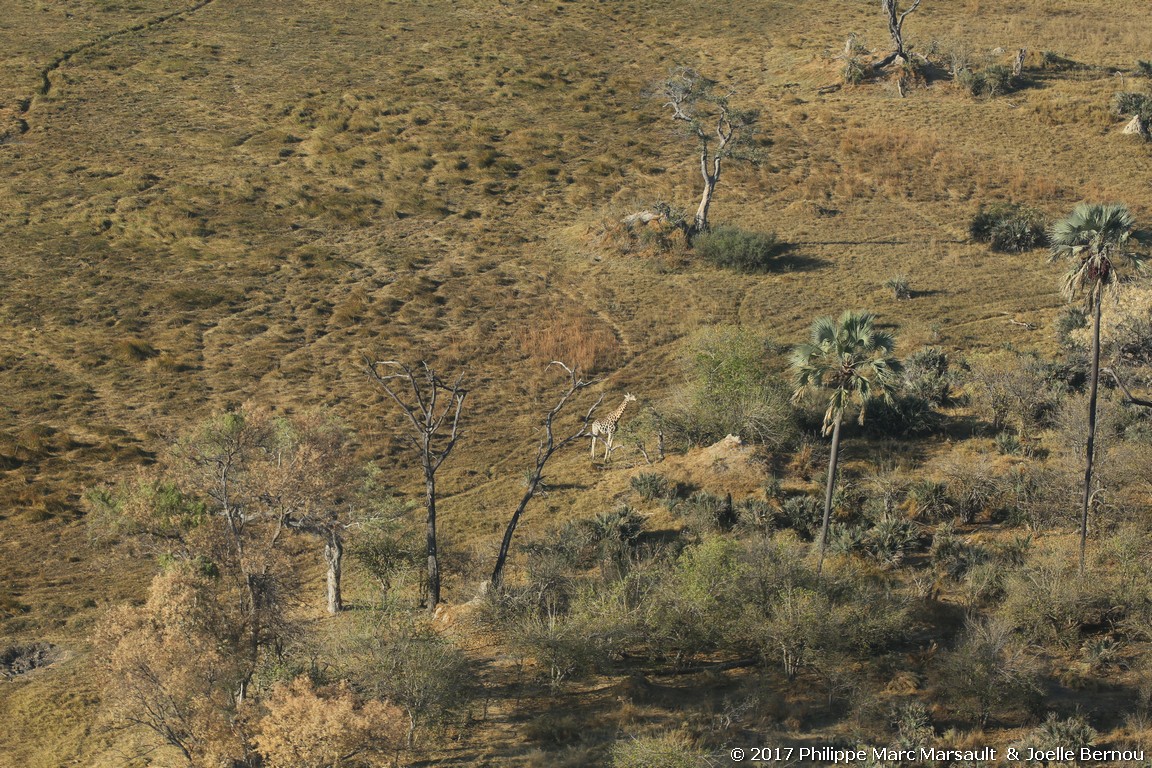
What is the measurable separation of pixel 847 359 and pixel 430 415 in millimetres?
10657

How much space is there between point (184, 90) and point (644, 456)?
51.1 meters

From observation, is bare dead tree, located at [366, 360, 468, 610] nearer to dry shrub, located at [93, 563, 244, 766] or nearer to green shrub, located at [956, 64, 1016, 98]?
dry shrub, located at [93, 563, 244, 766]

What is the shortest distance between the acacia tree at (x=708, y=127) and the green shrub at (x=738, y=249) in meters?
1.68

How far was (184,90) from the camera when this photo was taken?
72375mm

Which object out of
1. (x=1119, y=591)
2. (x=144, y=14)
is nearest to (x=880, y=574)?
(x=1119, y=591)

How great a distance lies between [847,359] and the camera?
77.8 ft

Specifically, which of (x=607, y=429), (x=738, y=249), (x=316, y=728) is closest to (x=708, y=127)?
(x=738, y=249)

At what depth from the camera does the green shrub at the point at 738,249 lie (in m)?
53.8

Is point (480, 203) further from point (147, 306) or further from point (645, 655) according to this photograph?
point (645, 655)

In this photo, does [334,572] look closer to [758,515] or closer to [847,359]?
[758,515]

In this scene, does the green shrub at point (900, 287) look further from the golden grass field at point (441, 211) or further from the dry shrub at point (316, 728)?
the dry shrub at point (316, 728)

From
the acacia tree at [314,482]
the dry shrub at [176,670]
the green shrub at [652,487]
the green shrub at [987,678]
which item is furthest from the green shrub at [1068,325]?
the dry shrub at [176,670]

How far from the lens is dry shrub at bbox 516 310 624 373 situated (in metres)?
46.3

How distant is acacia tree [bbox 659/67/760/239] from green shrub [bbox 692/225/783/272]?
66.0 inches
